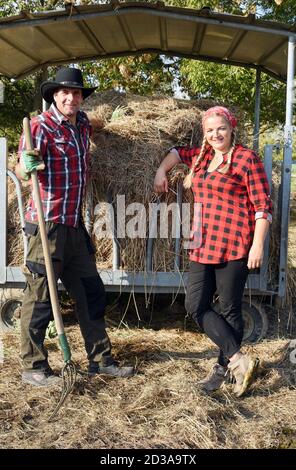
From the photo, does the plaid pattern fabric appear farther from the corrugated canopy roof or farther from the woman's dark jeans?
the corrugated canopy roof

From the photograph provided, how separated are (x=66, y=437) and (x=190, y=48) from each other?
4367 millimetres

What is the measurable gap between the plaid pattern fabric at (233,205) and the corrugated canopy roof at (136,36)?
1474 mm

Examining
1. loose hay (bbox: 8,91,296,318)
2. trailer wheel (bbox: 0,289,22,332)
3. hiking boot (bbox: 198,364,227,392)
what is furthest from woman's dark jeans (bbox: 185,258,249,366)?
trailer wheel (bbox: 0,289,22,332)

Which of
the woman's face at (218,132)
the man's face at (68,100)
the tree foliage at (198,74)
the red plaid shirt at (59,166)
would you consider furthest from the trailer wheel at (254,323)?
the tree foliage at (198,74)

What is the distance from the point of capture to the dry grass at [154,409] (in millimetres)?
3146

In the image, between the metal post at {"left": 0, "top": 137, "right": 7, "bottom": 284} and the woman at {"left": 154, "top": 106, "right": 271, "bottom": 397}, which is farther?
the metal post at {"left": 0, "top": 137, "right": 7, "bottom": 284}

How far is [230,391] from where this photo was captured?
12.4ft

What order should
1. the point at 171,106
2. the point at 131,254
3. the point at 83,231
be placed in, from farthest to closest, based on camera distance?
1. the point at 171,106
2. the point at 131,254
3. the point at 83,231

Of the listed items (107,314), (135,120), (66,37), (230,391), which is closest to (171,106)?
(135,120)

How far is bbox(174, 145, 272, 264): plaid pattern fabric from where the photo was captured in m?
3.51

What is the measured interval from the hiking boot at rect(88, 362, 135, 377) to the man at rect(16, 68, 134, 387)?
1.07 ft

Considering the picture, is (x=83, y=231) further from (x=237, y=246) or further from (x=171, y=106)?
(x=171, y=106)
